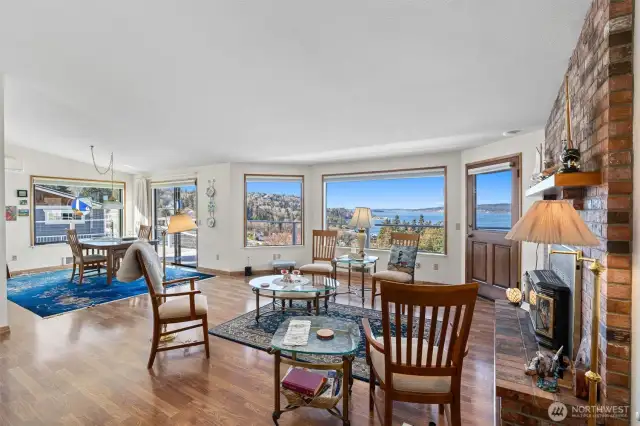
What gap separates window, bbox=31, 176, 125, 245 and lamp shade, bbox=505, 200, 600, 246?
8522mm

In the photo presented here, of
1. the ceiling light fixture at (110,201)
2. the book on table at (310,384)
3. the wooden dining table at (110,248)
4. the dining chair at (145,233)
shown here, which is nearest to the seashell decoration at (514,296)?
the book on table at (310,384)

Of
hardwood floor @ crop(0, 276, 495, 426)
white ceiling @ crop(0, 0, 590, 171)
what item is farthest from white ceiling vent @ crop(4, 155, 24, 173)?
hardwood floor @ crop(0, 276, 495, 426)

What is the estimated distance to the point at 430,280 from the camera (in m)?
5.46

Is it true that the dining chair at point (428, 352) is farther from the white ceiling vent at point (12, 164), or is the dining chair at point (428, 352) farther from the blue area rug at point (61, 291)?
the white ceiling vent at point (12, 164)

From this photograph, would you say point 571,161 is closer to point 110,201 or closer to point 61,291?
point 61,291

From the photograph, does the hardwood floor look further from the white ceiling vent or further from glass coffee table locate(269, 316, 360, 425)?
the white ceiling vent

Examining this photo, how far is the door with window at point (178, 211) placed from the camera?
715 centimetres

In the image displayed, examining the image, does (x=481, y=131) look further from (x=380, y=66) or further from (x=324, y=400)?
(x=324, y=400)

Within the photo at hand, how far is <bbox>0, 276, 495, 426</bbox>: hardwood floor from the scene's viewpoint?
2.09m

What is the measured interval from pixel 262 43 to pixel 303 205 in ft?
14.3

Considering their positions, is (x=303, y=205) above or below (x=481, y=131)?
below

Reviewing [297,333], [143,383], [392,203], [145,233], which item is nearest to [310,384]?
[297,333]

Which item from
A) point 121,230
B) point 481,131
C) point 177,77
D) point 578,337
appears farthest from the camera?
point 121,230

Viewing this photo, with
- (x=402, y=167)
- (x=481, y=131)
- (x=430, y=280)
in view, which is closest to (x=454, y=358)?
(x=481, y=131)
